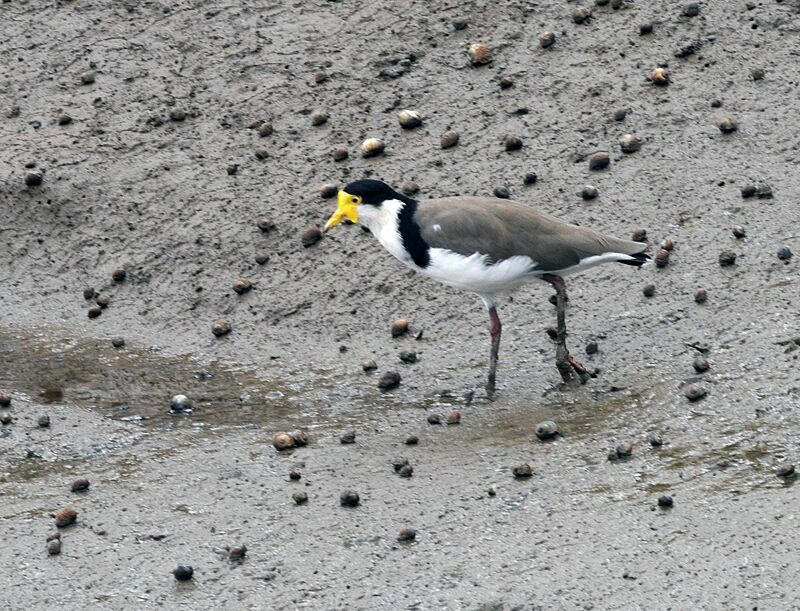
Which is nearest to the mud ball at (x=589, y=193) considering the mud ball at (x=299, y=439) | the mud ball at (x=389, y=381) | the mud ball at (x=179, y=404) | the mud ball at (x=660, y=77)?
the mud ball at (x=660, y=77)

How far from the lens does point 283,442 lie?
778 cm

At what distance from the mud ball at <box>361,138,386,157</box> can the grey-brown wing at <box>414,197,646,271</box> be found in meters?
2.09

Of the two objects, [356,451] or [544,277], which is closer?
[356,451]

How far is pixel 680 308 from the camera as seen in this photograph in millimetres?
8680

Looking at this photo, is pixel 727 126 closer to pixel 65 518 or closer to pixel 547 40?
pixel 547 40

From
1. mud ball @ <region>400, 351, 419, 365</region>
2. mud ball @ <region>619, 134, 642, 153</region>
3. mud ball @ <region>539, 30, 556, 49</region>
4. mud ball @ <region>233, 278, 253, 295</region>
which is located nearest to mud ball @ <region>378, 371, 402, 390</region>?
mud ball @ <region>400, 351, 419, 365</region>

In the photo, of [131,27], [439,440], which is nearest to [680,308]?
[439,440]

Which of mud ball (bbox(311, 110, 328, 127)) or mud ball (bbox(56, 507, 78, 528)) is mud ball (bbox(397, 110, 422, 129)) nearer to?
mud ball (bbox(311, 110, 328, 127))

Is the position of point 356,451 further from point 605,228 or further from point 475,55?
point 475,55

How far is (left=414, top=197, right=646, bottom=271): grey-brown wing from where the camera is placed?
8.14m

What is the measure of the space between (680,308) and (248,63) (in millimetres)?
4545

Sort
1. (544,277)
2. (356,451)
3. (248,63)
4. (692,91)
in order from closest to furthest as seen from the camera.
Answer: (356,451), (544,277), (692,91), (248,63)

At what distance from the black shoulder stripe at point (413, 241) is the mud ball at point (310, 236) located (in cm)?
166

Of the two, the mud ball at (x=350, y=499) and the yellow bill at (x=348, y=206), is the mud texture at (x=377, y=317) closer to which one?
the mud ball at (x=350, y=499)
